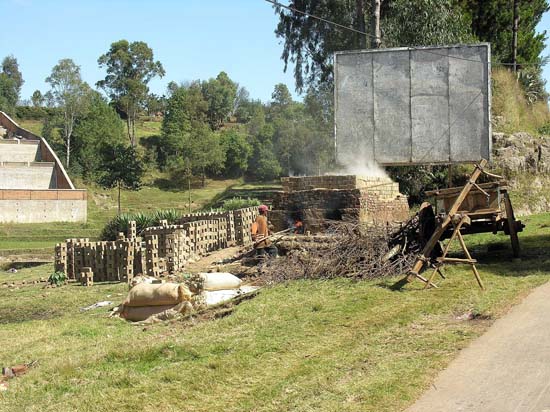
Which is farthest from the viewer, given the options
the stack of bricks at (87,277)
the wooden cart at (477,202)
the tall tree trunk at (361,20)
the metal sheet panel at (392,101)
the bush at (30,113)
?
the bush at (30,113)

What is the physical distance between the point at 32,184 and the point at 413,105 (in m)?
45.5

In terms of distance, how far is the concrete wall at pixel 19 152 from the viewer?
216 ft

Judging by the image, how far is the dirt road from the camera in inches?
232

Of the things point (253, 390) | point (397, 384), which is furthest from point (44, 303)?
point (397, 384)

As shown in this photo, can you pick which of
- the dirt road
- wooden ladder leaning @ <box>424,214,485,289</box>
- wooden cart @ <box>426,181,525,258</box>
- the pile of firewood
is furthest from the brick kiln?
the dirt road

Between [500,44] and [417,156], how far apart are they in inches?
641

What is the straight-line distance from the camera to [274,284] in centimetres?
1218

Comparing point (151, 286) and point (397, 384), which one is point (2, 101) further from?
point (397, 384)

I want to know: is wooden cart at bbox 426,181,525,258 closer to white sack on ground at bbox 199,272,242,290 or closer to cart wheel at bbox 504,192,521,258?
cart wheel at bbox 504,192,521,258

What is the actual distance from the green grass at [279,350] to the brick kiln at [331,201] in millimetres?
3723

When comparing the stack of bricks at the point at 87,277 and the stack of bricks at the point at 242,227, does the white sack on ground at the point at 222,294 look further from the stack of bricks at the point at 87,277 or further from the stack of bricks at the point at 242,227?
the stack of bricks at the point at 242,227

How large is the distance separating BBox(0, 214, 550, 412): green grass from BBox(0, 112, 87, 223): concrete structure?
133 feet

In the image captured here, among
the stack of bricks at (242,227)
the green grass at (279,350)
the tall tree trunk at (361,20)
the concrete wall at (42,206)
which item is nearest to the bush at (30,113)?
the concrete wall at (42,206)

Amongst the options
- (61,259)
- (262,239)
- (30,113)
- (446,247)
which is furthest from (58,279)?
(30,113)
